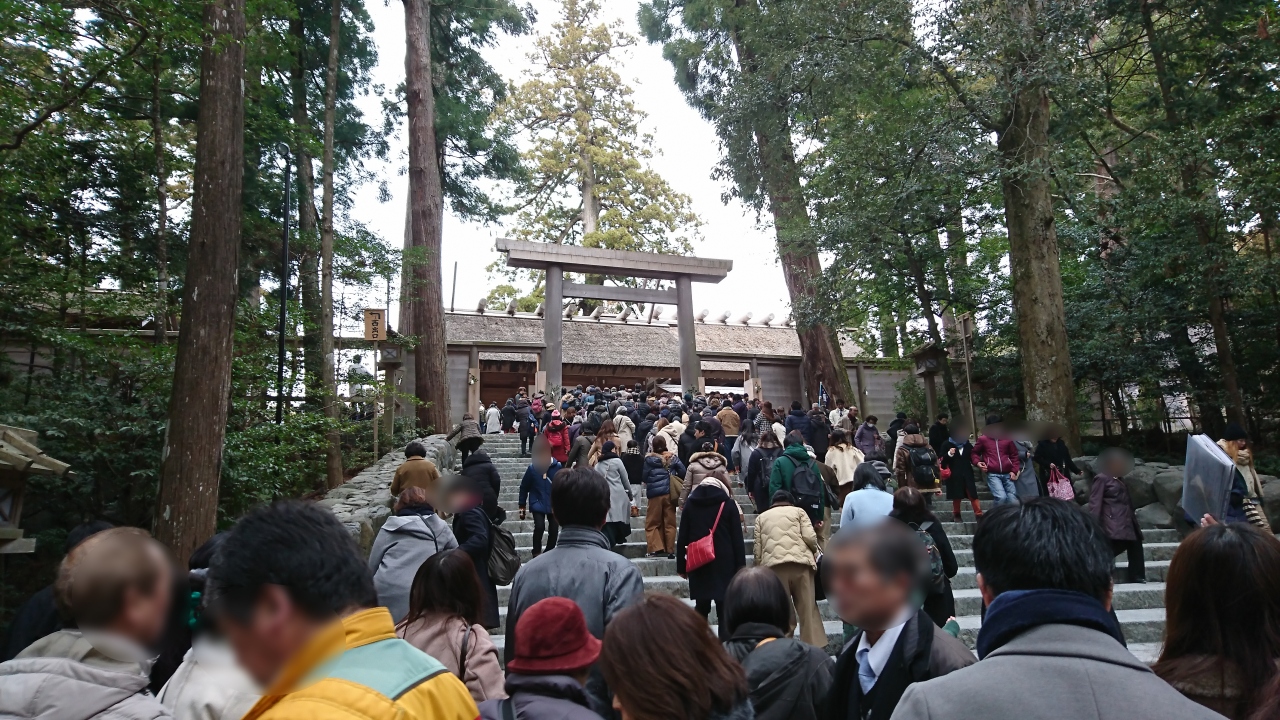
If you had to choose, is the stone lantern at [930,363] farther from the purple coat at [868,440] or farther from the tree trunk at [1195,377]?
the tree trunk at [1195,377]

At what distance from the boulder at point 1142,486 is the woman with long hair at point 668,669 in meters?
9.33

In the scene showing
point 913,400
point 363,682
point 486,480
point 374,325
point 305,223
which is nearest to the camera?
point 363,682

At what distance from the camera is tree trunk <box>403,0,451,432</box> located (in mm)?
14953

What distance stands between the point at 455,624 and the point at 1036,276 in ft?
33.3

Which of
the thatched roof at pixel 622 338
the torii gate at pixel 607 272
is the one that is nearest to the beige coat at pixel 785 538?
the torii gate at pixel 607 272

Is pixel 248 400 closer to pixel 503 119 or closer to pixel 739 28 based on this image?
pixel 739 28

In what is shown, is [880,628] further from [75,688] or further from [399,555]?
[399,555]

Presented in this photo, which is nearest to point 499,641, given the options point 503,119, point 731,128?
point 731,128

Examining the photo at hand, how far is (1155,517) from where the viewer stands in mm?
9133

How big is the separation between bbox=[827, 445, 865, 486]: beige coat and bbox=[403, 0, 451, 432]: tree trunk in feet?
28.0

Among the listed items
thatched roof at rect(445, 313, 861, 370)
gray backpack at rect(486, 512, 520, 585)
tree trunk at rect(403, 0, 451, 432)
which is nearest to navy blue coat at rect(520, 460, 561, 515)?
gray backpack at rect(486, 512, 520, 585)

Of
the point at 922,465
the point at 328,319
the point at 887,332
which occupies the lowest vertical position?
the point at 922,465

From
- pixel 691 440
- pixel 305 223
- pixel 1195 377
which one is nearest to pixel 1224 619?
pixel 691 440

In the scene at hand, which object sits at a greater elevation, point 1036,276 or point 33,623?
point 1036,276
